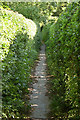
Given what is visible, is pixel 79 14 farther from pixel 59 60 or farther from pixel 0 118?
pixel 0 118

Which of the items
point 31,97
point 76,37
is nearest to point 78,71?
point 76,37

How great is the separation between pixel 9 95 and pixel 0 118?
0.89 m

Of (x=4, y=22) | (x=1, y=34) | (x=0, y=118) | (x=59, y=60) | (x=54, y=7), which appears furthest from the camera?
(x=54, y=7)

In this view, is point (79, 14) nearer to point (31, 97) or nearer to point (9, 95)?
point (9, 95)

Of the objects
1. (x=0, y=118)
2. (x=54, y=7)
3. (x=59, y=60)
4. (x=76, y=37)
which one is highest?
(x=54, y=7)

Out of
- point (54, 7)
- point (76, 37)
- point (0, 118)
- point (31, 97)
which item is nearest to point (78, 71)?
point (76, 37)

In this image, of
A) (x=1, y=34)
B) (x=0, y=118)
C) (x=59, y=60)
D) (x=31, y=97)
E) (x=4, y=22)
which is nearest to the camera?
(x=0, y=118)

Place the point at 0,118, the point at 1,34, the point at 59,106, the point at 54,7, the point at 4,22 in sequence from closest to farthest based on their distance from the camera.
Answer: the point at 0,118 → the point at 1,34 → the point at 4,22 → the point at 59,106 → the point at 54,7

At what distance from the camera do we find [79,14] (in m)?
3.63

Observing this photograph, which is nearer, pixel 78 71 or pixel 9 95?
pixel 78 71

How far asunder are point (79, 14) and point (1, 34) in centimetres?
171

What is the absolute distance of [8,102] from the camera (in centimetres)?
365

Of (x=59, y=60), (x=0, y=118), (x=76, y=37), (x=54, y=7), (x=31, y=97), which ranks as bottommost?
(x=31, y=97)

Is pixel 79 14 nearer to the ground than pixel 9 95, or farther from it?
farther from it
